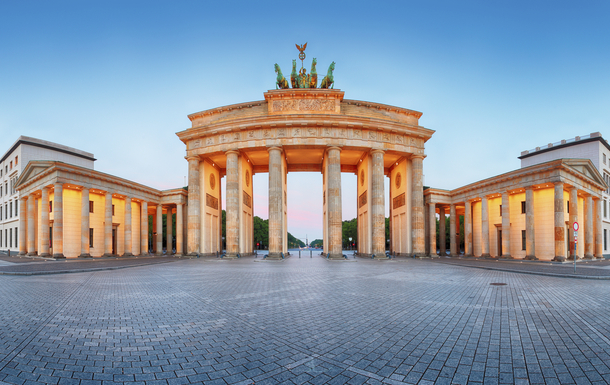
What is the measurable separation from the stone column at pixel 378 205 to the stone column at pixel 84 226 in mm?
30877

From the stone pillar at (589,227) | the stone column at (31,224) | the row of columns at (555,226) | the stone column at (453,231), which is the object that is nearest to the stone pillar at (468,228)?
the row of columns at (555,226)

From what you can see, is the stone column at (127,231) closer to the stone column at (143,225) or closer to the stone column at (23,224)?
the stone column at (143,225)

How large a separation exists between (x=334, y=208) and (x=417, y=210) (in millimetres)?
10463

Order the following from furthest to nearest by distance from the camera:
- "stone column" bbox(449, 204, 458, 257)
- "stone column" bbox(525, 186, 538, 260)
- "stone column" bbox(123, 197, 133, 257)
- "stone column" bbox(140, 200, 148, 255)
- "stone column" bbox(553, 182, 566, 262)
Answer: "stone column" bbox(449, 204, 458, 257) < "stone column" bbox(140, 200, 148, 255) < "stone column" bbox(123, 197, 133, 257) < "stone column" bbox(525, 186, 538, 260) < "stone column" bbox(553, 182, 566, 262)

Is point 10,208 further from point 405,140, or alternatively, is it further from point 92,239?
point 405,140

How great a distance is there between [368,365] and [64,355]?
4.49 meters

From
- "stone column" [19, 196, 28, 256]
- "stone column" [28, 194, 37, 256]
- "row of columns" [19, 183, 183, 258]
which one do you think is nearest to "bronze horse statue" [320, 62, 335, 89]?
"row of columns" [19, 183, 183, 258]

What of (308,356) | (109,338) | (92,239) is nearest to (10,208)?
(92,239)

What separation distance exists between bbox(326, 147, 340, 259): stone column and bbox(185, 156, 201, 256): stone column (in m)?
15.9

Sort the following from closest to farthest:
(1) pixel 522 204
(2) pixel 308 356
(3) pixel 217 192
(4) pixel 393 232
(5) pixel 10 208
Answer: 1. (2) pixel 308 356
2. (1) pixel 522 204
3. (4) pixel 393 232
4. (3) pixel 217 192
5. (5) pixel 10 208

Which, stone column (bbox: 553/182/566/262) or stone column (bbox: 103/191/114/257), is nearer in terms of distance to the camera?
stone column (bbox: 553/182/566/262)

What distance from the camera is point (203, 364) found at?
14.7 feet

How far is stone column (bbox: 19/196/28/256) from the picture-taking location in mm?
41062

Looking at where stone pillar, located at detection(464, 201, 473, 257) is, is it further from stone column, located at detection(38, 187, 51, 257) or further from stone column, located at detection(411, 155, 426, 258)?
stone column, located at detection(38, 187, 51, 257)
